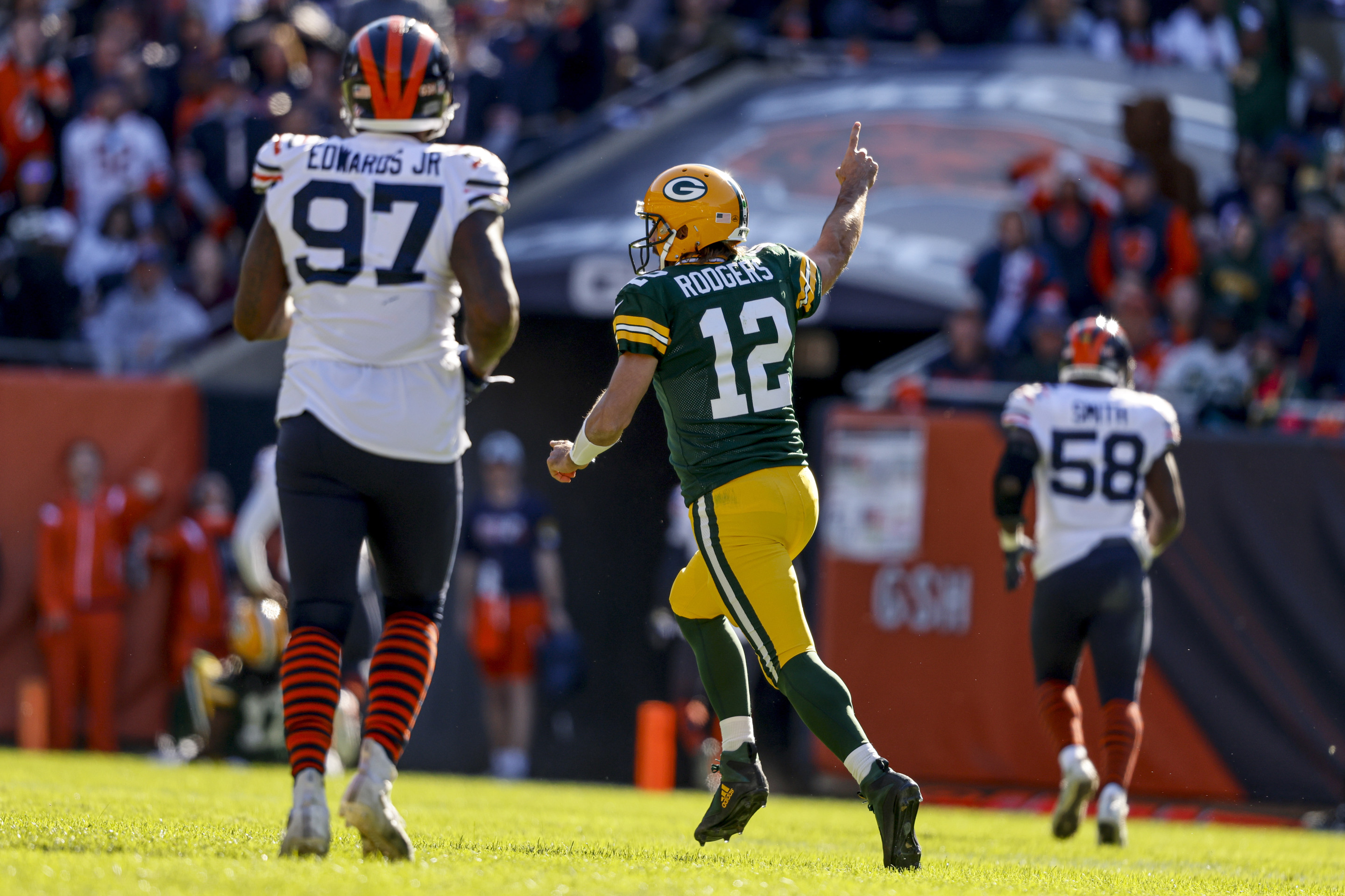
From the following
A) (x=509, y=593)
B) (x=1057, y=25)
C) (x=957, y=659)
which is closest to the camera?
(x=957, y=659)

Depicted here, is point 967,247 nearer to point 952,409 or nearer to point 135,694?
point 952,409

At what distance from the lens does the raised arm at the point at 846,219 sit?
16.8 feet

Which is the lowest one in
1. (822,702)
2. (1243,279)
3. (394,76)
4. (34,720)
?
(34,720)

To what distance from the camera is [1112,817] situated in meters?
6.52

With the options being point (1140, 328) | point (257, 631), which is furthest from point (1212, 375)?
point (257, 631)

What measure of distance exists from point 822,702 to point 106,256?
9760 millimetres

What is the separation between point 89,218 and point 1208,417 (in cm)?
841

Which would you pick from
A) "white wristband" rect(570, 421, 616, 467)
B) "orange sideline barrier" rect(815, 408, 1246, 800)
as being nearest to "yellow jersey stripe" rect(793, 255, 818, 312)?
"white wristband" rect(570, 421, 616, 467)

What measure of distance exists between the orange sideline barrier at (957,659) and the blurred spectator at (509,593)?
2.01 m

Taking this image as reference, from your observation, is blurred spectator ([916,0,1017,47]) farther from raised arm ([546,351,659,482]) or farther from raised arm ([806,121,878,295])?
raised arm ([546,351,659,482])

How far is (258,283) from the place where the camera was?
4457 mm

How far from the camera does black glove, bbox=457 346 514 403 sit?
14.7 ft

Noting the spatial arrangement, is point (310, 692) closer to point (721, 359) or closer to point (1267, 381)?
point (721, 359)

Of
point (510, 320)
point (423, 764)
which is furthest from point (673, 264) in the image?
point (423, 764)
